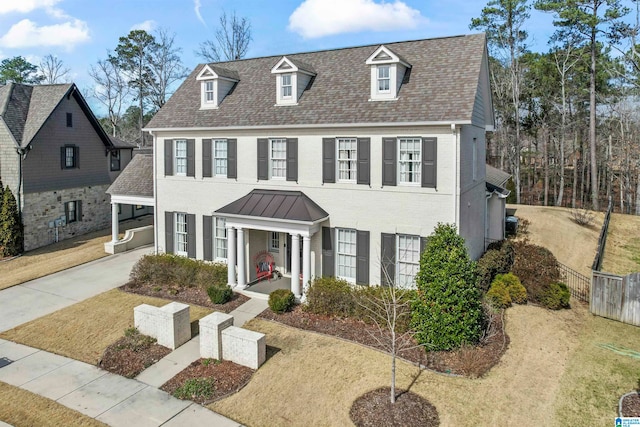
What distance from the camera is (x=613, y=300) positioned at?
16.3 m

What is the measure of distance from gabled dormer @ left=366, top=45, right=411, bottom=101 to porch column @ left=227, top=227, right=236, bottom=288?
26.0 ft

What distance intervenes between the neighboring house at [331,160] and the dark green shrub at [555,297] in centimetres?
342

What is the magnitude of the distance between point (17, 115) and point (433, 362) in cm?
2862

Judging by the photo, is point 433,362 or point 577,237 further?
point 577,237

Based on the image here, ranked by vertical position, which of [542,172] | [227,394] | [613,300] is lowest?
[227,394]

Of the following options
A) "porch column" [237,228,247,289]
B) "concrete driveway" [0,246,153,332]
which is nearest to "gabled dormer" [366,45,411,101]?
"porch column" [237,228,247,289]

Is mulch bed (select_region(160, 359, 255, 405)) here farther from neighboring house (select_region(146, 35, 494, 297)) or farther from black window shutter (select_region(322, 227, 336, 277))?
black window shutter (select_region(322, 227, 336, 277))

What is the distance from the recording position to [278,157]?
19031mm

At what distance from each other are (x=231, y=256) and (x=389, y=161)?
7.68 meters

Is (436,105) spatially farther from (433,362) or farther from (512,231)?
(512,231)

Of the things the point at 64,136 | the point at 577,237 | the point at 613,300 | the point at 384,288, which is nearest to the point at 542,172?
the point at 577,237

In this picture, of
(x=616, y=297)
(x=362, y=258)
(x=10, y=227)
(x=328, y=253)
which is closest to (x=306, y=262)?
(x=328, y=253)

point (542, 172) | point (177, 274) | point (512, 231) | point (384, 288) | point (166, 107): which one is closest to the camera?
point (384, 288)

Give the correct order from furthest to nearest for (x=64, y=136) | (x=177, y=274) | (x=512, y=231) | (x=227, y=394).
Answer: (x=64, y=136), (x=512, y=231), (x=177, y=274), (x=227, y=394)
